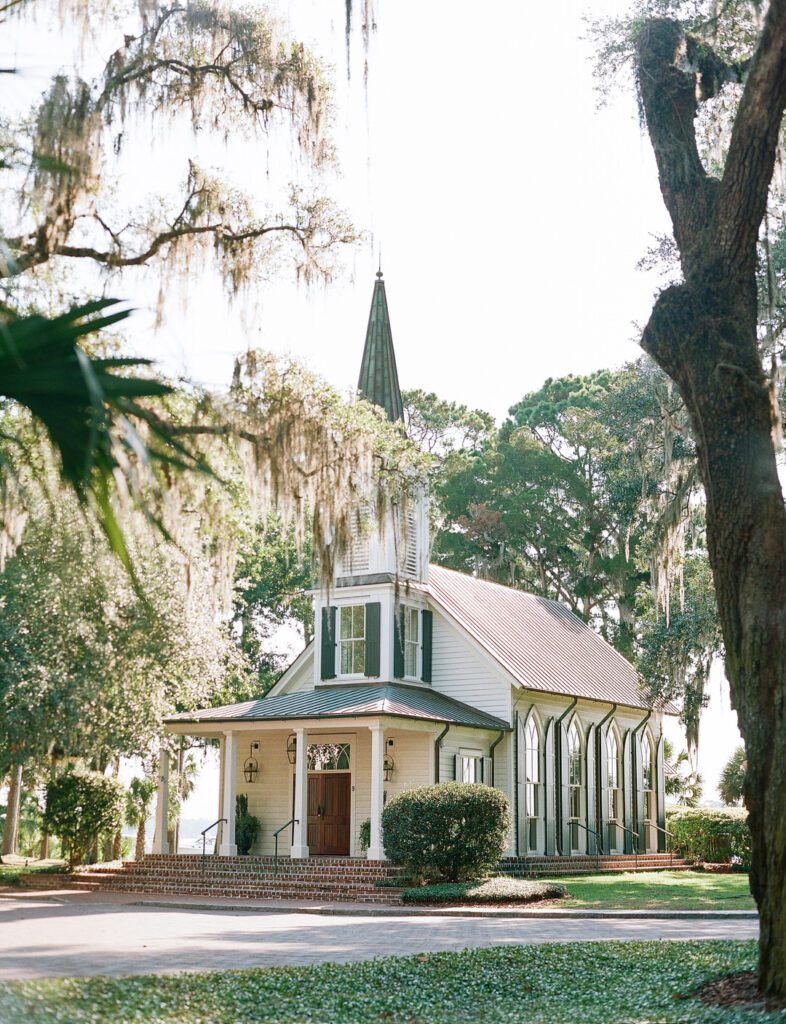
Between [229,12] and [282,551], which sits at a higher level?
[229,12]

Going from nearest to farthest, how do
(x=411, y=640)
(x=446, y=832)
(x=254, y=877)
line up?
1. (x=446, y=832)
2. (x=254, y=877)
3. (x=411, y=640)

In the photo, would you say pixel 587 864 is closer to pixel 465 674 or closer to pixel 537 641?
pixel 465 674

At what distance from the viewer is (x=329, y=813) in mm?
23984

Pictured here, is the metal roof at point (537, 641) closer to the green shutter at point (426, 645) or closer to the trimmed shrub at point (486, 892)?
the green shutter at point (426, 645)

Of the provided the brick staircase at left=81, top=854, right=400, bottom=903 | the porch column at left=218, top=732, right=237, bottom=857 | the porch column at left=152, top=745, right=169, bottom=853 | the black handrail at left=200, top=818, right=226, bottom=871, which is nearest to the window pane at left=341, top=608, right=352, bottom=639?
the porch column at left=218, top=732, right=237, bottom=857

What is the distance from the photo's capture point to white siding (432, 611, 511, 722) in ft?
79.5

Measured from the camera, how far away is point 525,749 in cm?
2462

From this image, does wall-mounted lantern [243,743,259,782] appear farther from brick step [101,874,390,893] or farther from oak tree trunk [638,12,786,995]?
oak tree trunk [638,12,786,995]

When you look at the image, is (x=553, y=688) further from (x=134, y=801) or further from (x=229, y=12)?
(x=229, y=12)

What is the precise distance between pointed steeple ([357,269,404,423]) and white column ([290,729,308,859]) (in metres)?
6.92

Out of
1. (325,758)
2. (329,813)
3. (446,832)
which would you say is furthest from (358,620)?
(446,832)

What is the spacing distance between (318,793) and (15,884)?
19.8 feet

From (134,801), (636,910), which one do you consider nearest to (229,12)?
(636,910)

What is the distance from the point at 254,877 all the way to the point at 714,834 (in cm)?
1178
